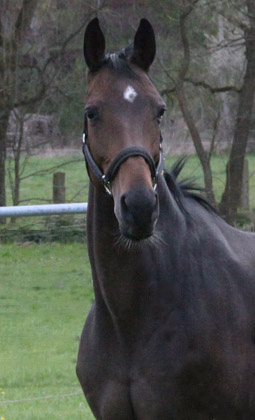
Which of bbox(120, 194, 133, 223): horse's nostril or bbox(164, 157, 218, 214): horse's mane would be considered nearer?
bbox(120, 194, 133, 223): horse's nostril

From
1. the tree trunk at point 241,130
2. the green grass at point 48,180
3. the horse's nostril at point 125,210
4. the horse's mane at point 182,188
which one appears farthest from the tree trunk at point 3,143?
the horse's nostril at point 125,210

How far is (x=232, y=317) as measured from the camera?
3604 millimetres

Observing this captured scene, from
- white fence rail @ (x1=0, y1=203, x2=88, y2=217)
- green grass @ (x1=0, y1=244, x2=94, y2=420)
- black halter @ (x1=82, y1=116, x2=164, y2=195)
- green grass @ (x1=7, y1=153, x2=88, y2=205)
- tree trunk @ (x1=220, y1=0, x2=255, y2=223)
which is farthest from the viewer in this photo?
green grass @ (x1=7, y1=153, x2=88, y2=205)

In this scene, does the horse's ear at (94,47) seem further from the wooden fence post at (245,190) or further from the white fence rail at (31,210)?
the wooden fence post at (245,190)

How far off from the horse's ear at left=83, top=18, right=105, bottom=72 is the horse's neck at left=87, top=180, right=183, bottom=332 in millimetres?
538

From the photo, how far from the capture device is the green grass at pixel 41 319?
7.26m

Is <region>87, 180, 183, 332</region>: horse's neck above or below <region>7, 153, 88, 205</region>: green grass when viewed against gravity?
above

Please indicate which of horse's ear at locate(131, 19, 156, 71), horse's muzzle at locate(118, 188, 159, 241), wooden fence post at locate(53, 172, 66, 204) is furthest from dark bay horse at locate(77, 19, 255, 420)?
wooden fence post at locate(53, 172, 66, 204)

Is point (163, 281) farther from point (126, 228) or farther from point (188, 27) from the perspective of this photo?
point (188, 27)

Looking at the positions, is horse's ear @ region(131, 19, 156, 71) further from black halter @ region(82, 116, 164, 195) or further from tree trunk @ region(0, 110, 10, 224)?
tree trunk @ region(0, 110, 10, 224)

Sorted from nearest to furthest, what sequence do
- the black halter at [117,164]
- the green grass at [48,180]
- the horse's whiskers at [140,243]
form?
the black halter at [117,164], the horse's whiskers at [140,243], the green grass at [48,180]

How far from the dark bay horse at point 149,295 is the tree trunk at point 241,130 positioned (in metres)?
7.88

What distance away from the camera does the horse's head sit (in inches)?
119

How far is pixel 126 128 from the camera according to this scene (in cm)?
325
